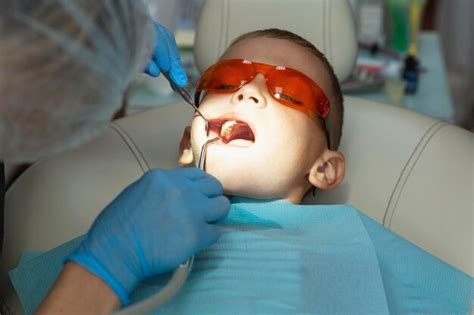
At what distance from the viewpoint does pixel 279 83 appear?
1.75 metres

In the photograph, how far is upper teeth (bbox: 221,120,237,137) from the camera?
1738 mm

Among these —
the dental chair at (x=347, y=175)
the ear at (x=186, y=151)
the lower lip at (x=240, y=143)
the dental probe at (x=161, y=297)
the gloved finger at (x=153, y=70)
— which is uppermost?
the gloved finger at (x=153, y=70)

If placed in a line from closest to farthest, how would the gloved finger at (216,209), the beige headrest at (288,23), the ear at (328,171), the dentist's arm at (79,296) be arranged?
the dentist's arm at (79,296) < the gloved finger at (216,209) < the ear at (328,171) < the beige headrest at (288,23)

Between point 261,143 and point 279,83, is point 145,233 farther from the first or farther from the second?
point 279,83

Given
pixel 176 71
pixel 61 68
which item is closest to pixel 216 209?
pixel 176 71

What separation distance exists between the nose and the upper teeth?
0.17 feet

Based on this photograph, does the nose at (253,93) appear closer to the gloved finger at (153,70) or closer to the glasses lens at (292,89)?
the glasses lens at (292,89)

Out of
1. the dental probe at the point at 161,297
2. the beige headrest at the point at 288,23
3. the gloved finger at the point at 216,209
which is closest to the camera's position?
the dental probe at the point at 161,297

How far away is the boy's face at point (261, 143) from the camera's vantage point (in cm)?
172

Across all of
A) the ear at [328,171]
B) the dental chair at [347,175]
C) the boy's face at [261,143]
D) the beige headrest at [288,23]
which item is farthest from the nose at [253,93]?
the beige headrest at [288,23]

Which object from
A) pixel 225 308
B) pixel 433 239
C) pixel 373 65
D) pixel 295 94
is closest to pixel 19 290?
pixel 225 308

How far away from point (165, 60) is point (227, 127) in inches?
8.9

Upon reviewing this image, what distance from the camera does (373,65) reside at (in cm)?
312

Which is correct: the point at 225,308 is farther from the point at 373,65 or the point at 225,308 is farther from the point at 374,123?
the point at 373,65
